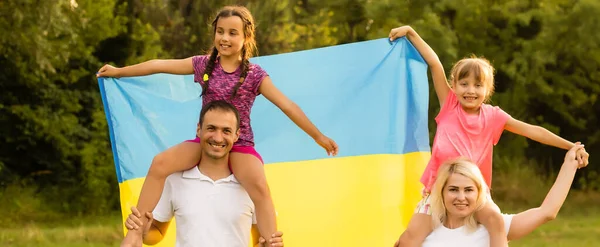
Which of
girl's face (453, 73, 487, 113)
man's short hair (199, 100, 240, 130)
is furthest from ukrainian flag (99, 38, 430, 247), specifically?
man's short hair (199, 100, 240, 130)

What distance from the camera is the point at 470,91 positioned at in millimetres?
5805

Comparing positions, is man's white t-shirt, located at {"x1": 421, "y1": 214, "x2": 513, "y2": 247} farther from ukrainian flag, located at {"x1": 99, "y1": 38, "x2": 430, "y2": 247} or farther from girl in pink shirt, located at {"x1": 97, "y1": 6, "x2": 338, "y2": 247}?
ukrainian flag, located at {"x1": 99, "y1": 38, "x2": 430, "y2": 247}

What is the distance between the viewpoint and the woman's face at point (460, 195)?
Result: 17.1 ft

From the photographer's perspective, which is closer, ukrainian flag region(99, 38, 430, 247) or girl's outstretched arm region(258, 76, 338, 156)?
girl's outstretched arm region(258, 76, 338, 156)

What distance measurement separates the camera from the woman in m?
5.21

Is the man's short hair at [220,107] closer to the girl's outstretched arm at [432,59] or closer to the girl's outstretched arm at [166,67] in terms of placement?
the girl's outstretched arm at [166,67]

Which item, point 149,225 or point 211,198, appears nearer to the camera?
point 211,198

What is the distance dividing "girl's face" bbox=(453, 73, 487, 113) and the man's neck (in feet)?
4.41

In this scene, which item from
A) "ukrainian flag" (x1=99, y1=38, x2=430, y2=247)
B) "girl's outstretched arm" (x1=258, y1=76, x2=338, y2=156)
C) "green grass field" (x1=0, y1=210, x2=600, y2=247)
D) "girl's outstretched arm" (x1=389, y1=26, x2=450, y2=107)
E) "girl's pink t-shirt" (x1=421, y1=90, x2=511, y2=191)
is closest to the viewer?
"girl's outstretched arm" (x1=258, y1=76, x2=338, y2=156)

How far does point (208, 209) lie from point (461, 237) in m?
1.18

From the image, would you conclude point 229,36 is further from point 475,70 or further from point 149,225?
point 475,70

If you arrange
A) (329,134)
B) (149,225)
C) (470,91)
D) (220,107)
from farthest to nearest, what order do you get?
1. (329,134)
2. (470,91)
3. (149,225)
4. (220,107)

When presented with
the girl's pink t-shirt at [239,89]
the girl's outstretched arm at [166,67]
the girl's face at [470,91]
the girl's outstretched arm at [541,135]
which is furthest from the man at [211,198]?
the girl's outstretched arm at [541,135]

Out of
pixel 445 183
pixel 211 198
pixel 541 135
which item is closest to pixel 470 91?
pixel 541 135
